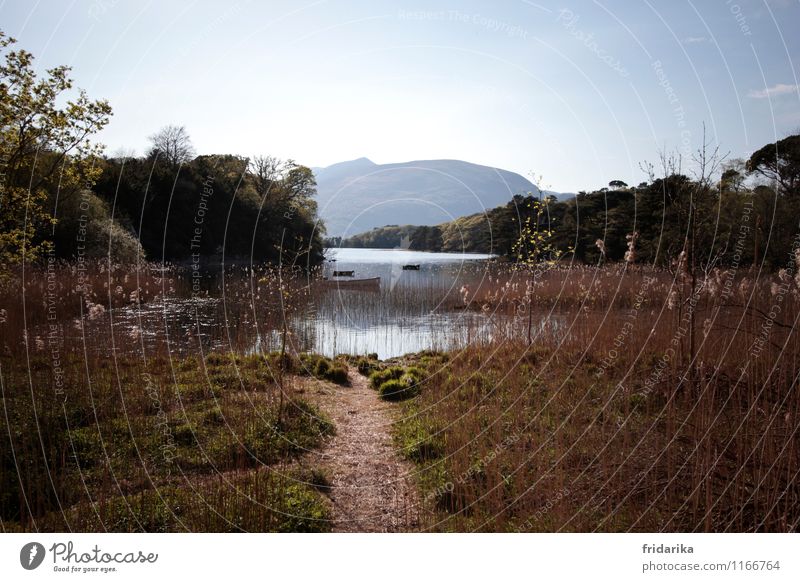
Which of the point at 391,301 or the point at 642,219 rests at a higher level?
the point at 642,219

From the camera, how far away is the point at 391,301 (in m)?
22.4

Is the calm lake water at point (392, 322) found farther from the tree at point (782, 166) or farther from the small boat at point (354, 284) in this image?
the tree at point (782, 166)

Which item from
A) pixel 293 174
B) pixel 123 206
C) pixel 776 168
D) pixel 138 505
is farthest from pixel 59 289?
pixel 293 174

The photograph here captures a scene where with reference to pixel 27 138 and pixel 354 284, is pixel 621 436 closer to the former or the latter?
pixel 27 138

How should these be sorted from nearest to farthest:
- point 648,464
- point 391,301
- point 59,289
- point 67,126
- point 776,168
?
point 648,464
point 67,126
point 776,168
point 59,289
point 391,301

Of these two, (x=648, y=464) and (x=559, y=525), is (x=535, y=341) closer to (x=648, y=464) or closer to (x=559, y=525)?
(x=648, y=464)

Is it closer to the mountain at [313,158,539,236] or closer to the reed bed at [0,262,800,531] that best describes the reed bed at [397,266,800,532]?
the reed bed at [0,262,800,531]

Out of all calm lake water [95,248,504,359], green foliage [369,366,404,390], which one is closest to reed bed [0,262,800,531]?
green foliage [369,366,404,390]

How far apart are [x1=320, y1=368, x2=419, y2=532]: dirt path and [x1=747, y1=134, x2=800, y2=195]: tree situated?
311 inches

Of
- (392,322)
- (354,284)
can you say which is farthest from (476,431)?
(354,284)
